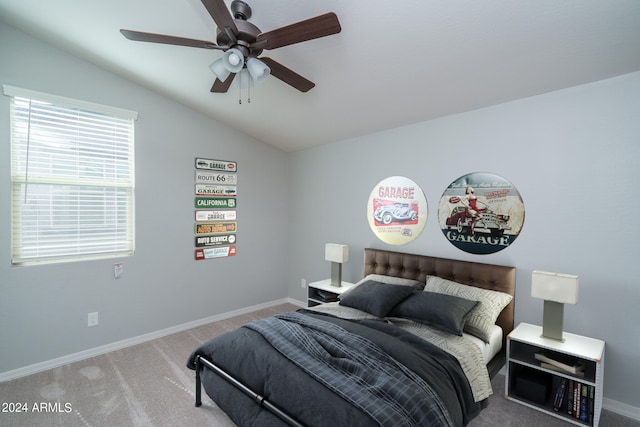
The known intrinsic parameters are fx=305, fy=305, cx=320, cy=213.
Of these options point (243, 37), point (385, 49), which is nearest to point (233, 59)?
point (243, 37)

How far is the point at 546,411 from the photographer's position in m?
2.19

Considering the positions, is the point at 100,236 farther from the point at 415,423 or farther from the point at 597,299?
the point at 597,299

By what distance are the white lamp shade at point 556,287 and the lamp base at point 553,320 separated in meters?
Answer: 0.10

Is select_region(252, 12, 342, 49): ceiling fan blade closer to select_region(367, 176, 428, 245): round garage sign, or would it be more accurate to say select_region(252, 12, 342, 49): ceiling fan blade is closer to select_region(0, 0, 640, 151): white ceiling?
select_region(0, 0, 640, 151): white ceiling

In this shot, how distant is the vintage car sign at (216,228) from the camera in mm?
3771

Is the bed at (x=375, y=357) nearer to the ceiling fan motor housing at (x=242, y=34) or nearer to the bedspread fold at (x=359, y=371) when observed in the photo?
the bedspread fold at (x=359, y=371)

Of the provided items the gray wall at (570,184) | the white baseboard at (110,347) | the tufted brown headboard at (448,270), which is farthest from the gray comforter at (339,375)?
the white baseboard at (110,347)

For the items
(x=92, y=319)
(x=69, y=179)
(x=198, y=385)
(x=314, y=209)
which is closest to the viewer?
(x=198, y=385)

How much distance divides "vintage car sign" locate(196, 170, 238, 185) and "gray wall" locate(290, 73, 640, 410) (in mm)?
2156

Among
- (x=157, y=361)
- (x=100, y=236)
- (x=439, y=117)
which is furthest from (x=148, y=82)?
(x=439, y=117)

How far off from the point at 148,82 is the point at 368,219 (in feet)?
9.27

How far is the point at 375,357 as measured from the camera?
1.84 m

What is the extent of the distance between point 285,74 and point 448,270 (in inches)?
88.7

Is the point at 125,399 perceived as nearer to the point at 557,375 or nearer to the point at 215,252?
the point at 215,252
